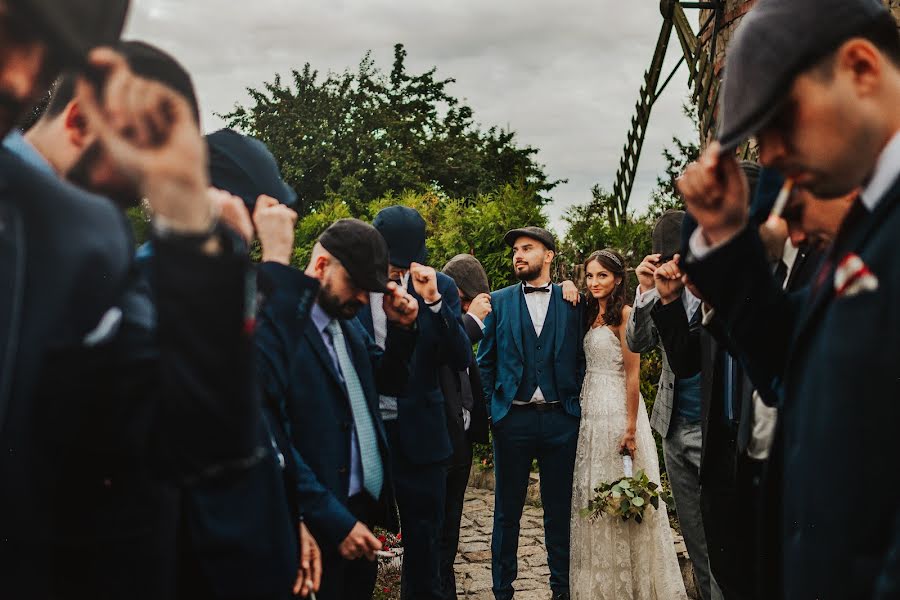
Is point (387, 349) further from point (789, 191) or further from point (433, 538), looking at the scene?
point (789, 191)

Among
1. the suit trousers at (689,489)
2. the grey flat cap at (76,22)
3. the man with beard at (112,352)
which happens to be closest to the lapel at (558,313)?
the suit trousers at (689,489)

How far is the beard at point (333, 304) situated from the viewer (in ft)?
10.7

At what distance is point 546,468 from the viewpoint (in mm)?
5910

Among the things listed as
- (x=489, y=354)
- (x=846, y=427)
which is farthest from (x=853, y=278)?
(x=489, y=354)

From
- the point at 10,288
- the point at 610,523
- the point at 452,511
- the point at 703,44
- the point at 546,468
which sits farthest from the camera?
the point at 703,44

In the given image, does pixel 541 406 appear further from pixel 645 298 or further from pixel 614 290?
pixel 645 298

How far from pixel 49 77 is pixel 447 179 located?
2814cm

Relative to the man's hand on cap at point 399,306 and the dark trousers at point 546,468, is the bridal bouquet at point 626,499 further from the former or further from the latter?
the man's hand on cap at point 399,306

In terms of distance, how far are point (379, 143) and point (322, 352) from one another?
26.0 metres

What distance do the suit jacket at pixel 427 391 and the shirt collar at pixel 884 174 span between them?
2.89 m

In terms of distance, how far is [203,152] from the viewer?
1.37 m

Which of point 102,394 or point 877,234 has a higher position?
point 877,234

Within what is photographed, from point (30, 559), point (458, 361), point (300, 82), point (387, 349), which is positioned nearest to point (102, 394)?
point (30, 559)

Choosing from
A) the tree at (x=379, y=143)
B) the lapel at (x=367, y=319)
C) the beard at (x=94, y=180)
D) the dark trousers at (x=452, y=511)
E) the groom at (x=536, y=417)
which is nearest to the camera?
the beard at (x=94, y=180)
